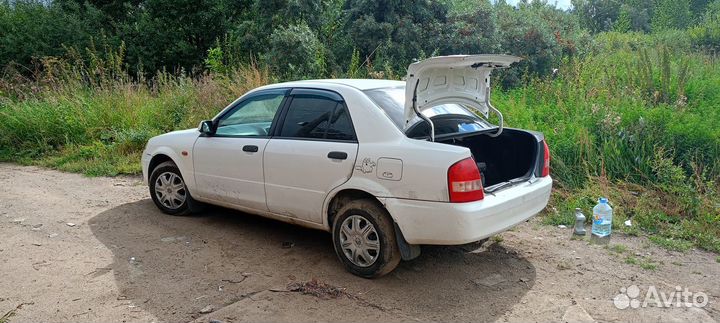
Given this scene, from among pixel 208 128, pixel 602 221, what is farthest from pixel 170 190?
pixel 602 221

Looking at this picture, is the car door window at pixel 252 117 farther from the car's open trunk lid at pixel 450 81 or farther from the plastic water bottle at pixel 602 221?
the plastic water bottle at pixel 602 221

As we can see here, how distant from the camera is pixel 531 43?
12.5 m

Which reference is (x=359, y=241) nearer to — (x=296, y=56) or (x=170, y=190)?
(x=170, y=190)

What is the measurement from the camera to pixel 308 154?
4926 mm

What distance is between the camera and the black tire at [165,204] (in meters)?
6.39

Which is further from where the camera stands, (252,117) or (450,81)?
(252,117)

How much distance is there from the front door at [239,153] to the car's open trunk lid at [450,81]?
1.52 meters

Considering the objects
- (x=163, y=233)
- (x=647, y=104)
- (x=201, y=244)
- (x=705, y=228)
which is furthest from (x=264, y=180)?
(x=647, y=104)

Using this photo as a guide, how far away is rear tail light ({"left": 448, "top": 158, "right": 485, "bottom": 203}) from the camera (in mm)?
4094

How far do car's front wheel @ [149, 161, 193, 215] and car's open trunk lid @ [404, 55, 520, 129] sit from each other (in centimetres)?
310

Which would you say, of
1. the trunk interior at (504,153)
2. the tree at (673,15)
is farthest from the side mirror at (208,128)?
the tree at (673,15)

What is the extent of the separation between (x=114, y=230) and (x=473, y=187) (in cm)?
407

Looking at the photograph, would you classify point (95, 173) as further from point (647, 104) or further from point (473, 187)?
A: point (647, 104)

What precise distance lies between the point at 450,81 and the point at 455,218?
135 cm
